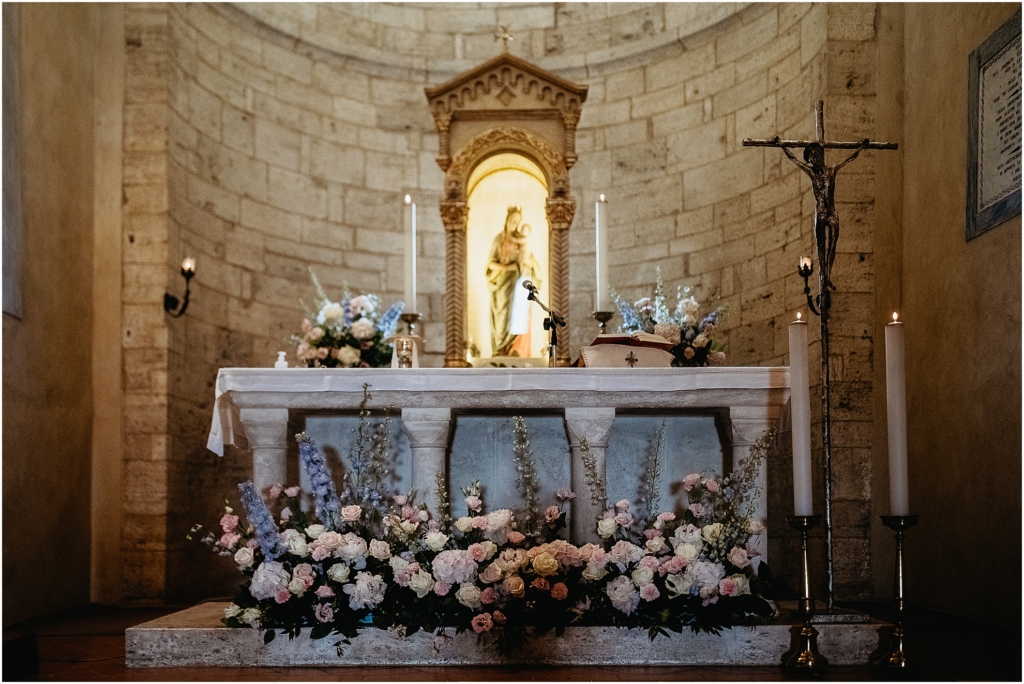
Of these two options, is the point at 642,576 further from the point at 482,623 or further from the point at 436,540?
the point at 436,540

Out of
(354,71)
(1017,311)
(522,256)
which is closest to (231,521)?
(522,256)

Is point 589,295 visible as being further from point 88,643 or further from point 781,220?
point 88,643

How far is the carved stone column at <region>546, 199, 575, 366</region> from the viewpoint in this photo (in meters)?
5.96

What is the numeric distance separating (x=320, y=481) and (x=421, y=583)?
64cm

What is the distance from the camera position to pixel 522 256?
6.37 meters

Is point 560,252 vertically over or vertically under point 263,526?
over

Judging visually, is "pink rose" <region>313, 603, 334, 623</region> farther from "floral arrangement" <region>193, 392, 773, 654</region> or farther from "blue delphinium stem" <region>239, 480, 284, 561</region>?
"blue delphinium stem" <region>239, 480, 284, 561</region>

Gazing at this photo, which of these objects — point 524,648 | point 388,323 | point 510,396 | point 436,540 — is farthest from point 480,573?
point 388,323

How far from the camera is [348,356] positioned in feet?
17.9

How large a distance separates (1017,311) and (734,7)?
12.4ft

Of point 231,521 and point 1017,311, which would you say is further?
point 1017,311

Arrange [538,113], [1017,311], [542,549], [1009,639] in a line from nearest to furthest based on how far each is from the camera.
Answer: [542,549] → [1009,639] → [1017,311] → [538,113]

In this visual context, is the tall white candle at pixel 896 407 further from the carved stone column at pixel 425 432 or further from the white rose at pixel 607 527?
the carved stone column at pixel 425 432

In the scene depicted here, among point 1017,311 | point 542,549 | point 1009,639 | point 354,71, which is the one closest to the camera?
point 542,549
